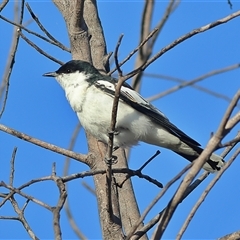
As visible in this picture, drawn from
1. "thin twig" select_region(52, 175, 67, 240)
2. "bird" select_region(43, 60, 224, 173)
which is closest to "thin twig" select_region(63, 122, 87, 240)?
"bird" select_region(43, 60, 224, 173)

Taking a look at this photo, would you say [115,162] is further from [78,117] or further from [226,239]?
[226,239]

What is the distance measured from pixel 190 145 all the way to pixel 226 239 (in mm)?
1621

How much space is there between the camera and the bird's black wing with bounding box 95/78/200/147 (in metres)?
3.62

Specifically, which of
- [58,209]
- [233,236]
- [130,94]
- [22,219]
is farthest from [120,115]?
[58,209]

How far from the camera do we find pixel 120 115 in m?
3.62

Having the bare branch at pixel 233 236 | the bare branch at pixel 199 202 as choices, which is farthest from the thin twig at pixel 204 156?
the bare branch at pixel 233 236

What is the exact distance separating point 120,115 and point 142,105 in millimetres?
172

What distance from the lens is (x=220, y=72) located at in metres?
3.18

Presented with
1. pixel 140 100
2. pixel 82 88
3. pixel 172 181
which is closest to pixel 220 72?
pixel 140 100

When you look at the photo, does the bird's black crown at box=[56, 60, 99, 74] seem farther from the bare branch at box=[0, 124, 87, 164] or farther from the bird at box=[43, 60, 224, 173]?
the bare branch at box=[0, 124, 87, 164]

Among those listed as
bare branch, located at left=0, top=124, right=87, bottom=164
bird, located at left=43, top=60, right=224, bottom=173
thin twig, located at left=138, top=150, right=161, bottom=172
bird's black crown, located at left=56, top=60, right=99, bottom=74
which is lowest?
thin twig, located at left=138, top=150, right=161, bottom=172

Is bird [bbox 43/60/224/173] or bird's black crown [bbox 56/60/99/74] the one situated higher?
bird's black crown [bbox 56/60/99/74]

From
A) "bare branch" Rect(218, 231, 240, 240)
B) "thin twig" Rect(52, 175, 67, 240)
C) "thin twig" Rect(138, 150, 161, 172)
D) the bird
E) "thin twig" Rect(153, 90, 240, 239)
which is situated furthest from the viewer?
the bird

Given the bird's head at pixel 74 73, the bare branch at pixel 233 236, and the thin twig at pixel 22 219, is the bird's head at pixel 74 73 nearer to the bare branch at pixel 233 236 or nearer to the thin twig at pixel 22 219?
the thin twig at pixel 22 219
